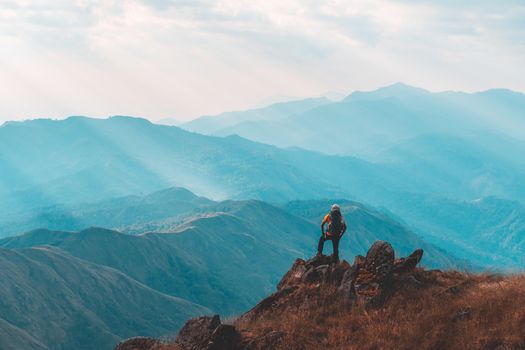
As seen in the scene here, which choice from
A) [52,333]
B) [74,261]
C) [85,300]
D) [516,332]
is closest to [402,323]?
[516,332]

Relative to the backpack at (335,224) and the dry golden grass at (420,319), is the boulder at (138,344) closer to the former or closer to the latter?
the dry golden grass at (420,319)

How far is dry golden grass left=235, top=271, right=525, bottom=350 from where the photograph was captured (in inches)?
476

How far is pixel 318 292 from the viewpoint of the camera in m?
16.2

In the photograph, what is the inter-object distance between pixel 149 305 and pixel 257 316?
396 ft

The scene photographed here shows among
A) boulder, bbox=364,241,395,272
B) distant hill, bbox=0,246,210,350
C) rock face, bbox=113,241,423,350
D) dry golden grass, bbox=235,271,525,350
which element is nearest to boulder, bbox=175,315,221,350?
rock face, bbox=113,241,423,350

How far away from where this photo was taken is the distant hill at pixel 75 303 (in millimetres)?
108562

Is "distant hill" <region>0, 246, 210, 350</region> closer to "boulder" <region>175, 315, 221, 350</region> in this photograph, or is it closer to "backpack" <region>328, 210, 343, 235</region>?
"backpack" <region>328, 210, 343, 235</region>

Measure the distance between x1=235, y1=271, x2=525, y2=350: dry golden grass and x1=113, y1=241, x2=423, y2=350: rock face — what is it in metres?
0.28

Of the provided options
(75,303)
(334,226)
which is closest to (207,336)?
(334,226)

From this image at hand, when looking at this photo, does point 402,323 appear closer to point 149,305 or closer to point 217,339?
point 217,339

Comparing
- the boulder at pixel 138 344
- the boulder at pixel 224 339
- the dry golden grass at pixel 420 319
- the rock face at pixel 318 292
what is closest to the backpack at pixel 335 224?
the rock face at pixel 318 292

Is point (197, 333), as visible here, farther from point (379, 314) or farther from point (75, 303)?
point (75, 303)

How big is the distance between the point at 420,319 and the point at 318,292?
3814 millimetres

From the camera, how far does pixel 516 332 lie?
38.5ft
